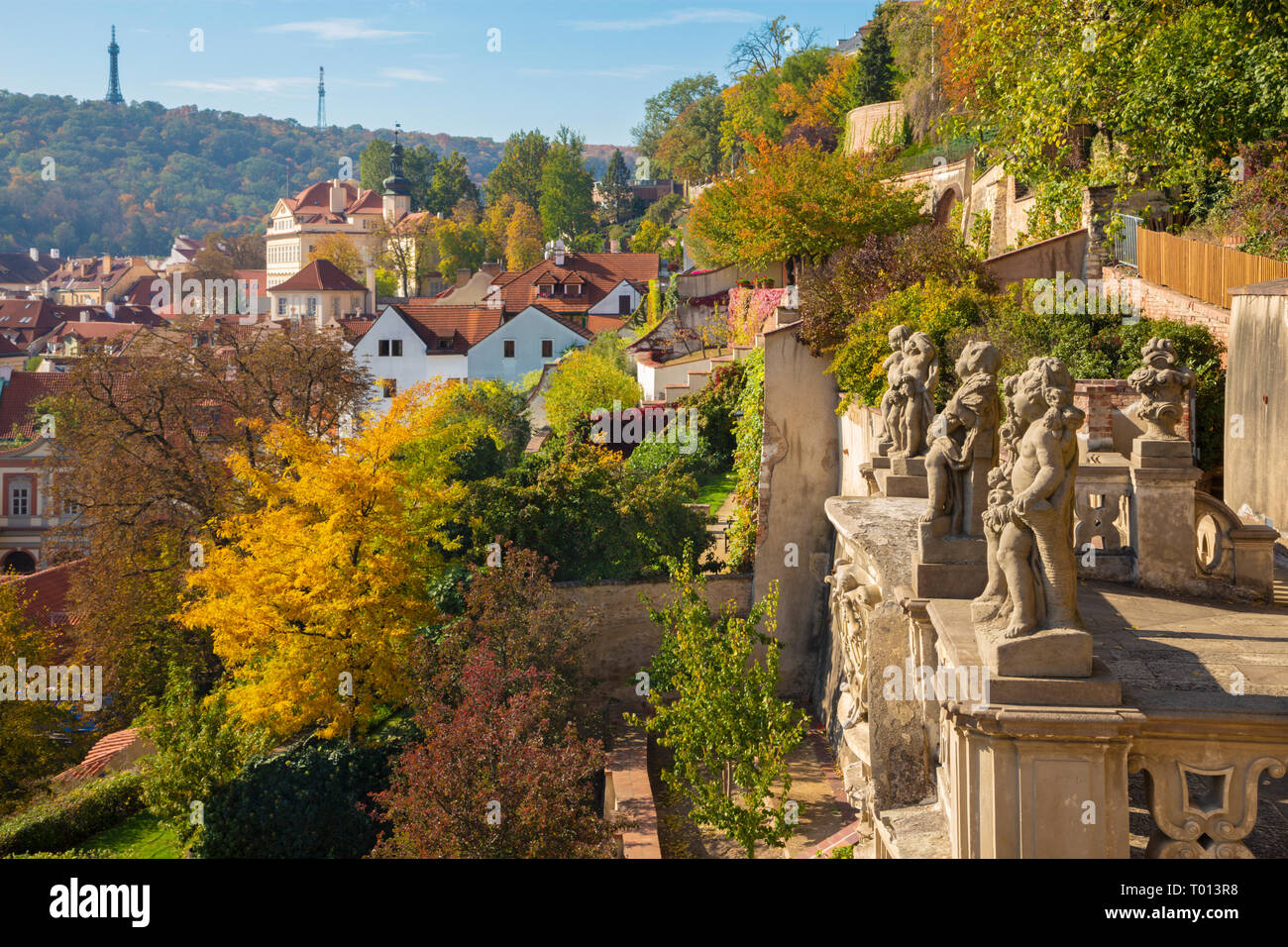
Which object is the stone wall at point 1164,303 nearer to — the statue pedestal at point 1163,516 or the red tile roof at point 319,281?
the statue pedestal at point 1163,516

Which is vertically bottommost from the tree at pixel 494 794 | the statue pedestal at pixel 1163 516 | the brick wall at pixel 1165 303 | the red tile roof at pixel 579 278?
the tree at pixel 494 794

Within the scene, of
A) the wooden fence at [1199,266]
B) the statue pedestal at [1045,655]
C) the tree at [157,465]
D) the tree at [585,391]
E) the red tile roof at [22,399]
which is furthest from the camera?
the red tile roof at [22,399]

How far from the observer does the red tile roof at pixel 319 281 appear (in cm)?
9569

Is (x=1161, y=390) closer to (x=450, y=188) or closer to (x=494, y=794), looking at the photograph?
(x=494, y=794)

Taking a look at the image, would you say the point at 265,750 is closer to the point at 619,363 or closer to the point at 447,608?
the point at 447,608

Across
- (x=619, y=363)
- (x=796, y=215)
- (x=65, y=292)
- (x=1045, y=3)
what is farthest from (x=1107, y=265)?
(x=65, y=292)

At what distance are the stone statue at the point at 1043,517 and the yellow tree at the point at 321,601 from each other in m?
13.4

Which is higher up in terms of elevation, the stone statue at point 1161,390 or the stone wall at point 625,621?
the stone statue at point 1161,390

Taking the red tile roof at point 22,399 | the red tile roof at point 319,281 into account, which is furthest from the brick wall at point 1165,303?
the red tile roof at point 319,281

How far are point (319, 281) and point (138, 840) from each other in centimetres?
7973

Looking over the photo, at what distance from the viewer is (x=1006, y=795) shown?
759 centimetres

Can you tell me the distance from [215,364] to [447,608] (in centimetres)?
1260

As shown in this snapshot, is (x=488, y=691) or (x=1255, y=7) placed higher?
(x=1255, y=7)

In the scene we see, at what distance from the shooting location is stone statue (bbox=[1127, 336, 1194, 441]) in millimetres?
Result: 11422
